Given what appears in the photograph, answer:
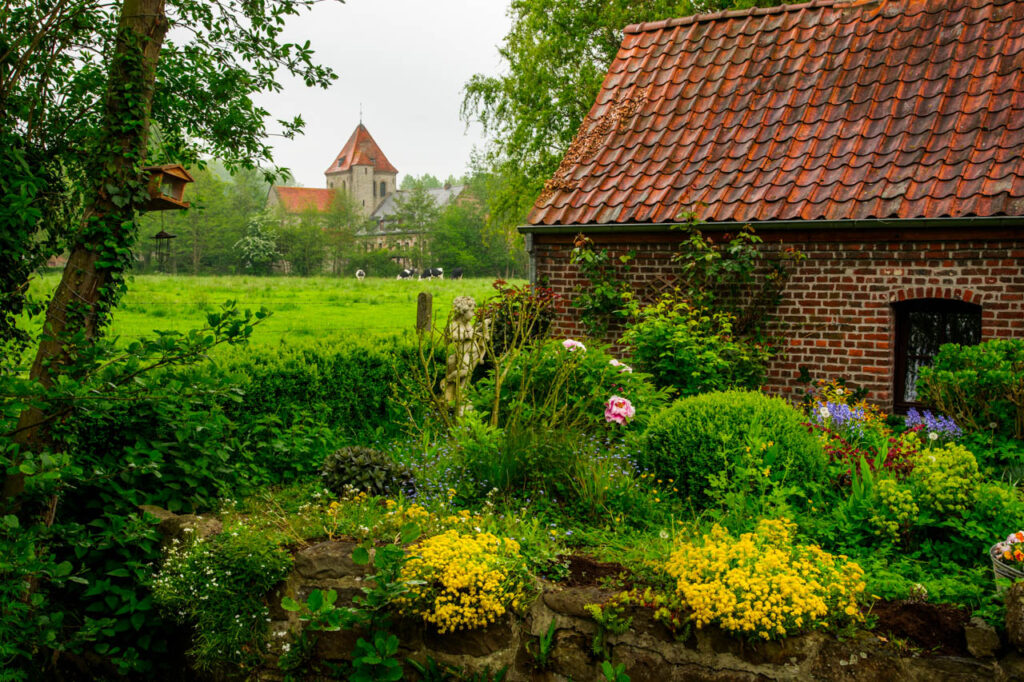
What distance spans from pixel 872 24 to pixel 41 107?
9.86 metres

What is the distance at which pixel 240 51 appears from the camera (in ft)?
22.3

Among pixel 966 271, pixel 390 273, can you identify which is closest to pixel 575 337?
pixel 966 271

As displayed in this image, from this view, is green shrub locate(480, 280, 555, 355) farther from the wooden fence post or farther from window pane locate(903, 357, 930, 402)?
window pane locate(903, 357, 930, 402)

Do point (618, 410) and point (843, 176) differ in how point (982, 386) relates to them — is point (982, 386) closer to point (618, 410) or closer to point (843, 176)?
point (618, 410)

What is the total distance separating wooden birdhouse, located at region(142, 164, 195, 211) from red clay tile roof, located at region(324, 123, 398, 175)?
112 meters

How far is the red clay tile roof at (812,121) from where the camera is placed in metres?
9.21

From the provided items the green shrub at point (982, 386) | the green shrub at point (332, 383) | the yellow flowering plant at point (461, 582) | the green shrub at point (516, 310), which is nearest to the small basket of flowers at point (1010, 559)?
the green shrub at point (982, 386)

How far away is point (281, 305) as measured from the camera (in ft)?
82.1

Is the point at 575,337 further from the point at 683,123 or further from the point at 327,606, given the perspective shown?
the point at 327,606

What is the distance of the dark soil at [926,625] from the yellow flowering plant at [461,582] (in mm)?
2014

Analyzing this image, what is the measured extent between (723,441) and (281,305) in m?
20.6

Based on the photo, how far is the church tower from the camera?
4476 inches

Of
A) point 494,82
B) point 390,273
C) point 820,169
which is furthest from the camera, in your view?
point 390,273

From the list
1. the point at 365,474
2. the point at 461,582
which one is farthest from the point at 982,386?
the point at 365,474
